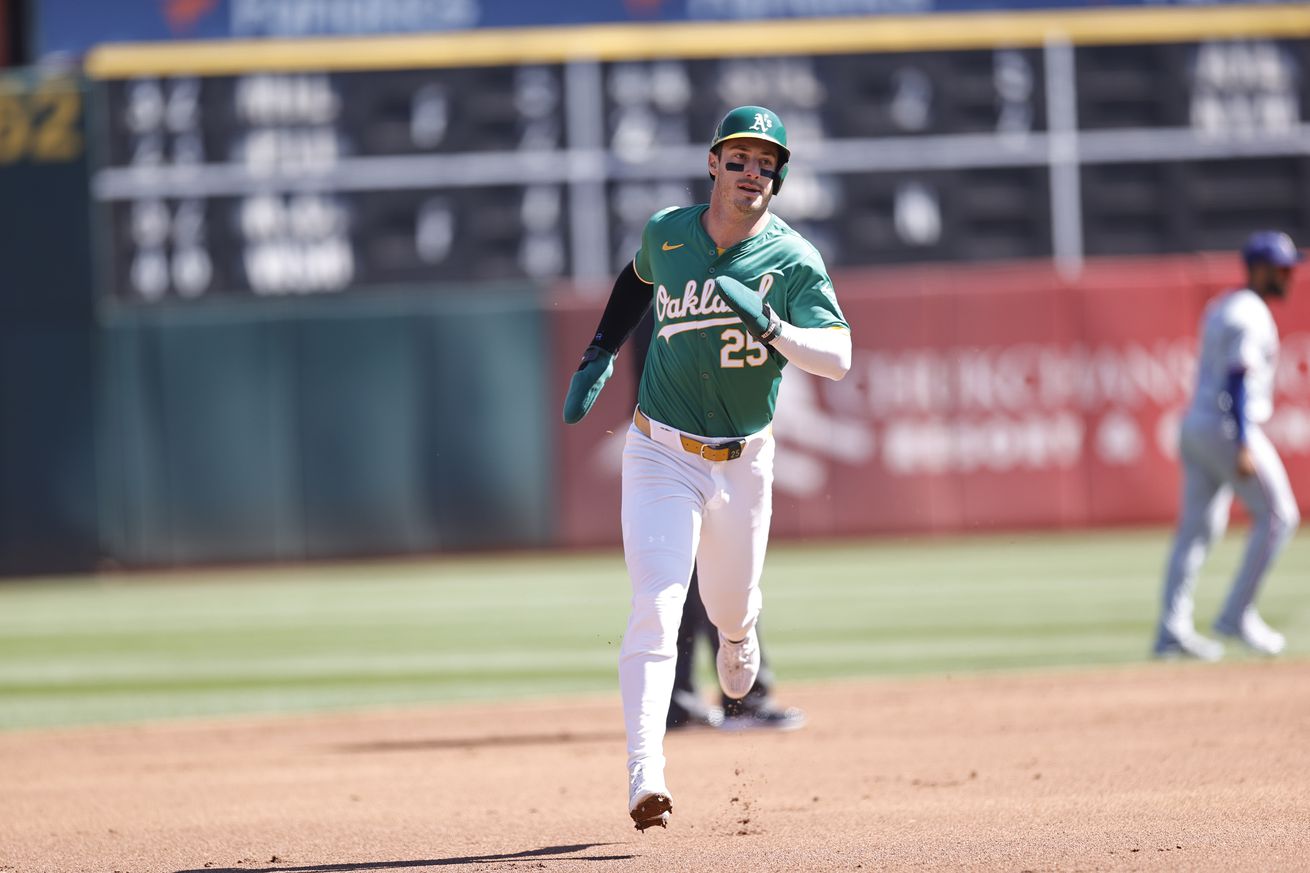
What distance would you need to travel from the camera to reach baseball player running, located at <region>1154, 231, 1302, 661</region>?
828 centimetres

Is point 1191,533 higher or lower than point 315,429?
lower

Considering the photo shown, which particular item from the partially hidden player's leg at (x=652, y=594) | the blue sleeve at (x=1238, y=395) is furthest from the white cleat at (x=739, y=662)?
the blue sleeve at (x=1238, y=395)

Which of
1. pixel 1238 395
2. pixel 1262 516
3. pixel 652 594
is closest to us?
pixel 652 594

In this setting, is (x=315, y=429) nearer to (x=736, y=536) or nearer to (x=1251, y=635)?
(x=1251, y=635)

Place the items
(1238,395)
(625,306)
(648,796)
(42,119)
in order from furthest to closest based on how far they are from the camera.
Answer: (42,119) < (1238,395) < (625,306) < (648,796)

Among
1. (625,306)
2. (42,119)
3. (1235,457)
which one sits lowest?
(1235,457)

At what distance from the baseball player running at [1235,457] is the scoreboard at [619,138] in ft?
24.7

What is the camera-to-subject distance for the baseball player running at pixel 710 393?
195 inches

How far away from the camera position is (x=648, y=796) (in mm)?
4742

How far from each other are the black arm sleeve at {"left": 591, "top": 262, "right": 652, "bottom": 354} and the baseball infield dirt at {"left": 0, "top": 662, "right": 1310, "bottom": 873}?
1339 millimetres

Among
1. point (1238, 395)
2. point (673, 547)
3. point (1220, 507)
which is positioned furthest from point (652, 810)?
point (1220, 507)

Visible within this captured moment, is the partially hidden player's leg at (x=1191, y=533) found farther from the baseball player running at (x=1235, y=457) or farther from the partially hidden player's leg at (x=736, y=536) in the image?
the partially hidden player's leg at (x=736, y=536)

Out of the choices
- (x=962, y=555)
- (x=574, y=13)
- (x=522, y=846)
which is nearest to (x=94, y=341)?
(x=574, y=13)

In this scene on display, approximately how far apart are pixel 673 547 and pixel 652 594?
0.14 m
